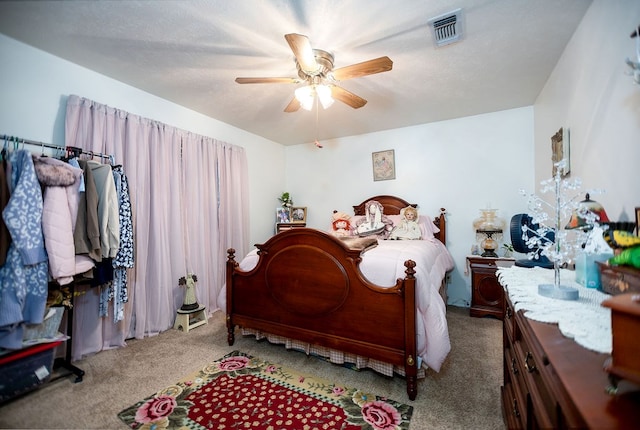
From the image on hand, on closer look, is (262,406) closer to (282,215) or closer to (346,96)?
(346,96)

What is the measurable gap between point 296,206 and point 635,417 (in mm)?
4568

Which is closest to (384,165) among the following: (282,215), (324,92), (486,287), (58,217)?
(282,215)

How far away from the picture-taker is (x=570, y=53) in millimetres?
1990

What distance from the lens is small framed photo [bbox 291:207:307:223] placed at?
4.73 meters

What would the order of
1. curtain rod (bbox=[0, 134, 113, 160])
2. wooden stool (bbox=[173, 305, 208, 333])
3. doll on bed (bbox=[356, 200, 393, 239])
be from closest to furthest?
1. curtain rod (bbox=[0, 134, 113, 160])
2. wooden stool (bbox=[173, 305, 208, 333])
3. doll on bed (bbox=[356, 200, 393, 239])

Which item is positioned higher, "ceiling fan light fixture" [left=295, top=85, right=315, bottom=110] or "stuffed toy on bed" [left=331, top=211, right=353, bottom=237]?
"ceiling fan light fixture" [left=295, top=85, right=315, bottom=110]

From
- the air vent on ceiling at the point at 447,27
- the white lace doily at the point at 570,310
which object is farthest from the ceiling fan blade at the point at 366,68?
the white lace doily at the point at 570,310

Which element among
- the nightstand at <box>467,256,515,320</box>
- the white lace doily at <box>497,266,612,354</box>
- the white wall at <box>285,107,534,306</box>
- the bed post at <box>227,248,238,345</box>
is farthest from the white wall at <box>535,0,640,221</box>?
the bed post at <box>227,248,238,345</box>

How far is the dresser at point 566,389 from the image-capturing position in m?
0.49

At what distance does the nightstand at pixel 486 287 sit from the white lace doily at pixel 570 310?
1.81 meters

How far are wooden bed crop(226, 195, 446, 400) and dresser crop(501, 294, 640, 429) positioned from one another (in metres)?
0.75

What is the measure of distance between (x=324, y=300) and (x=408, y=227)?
1.83m

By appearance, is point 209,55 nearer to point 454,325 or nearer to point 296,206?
point 296,206

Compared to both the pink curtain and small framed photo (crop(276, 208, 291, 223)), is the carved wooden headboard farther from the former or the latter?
the pink curtain
